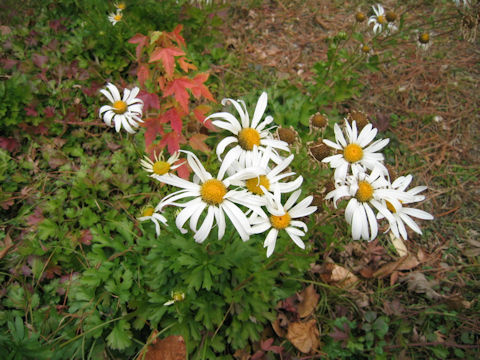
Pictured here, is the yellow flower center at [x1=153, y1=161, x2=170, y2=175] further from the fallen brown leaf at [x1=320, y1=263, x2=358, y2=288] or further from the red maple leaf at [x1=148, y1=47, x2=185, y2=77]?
the fallen brown leaf at [x1=320, y1=263, x2=358, y2=288]

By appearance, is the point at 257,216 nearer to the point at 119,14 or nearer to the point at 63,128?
the point at 63,128

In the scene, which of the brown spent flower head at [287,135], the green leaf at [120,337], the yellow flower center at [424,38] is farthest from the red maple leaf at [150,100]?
the yellow flower center at [424,38]

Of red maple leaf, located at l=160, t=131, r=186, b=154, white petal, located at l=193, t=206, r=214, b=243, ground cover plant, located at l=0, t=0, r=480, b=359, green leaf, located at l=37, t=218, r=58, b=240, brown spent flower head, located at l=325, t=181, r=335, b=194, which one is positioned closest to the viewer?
white petal, located at l=193, t=206, r=214, b=243

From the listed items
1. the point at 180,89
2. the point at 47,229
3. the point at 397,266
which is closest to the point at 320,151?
the point at 180,89

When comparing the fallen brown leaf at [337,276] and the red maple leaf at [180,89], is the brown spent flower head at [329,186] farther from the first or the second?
the red maple leaf at [180,89]

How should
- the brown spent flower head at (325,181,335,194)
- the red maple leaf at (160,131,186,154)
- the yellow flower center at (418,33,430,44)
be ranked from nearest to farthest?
1. the brown spent flower head at (325,181,335,194)
2. the red maple leaf at (160,131,186,154)
3. the yellow flower center at (418,33,430,44)

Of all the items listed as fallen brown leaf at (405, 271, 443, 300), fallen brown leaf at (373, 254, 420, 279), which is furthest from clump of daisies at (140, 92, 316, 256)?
fallen brown leaf at (405, 271, 443, 300)
